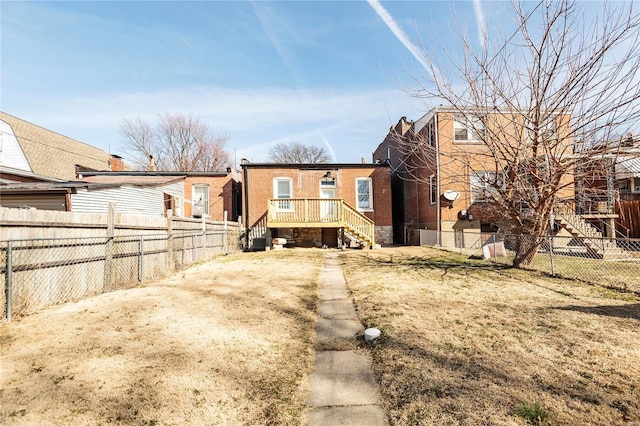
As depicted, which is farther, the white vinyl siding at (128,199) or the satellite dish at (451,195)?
the satellite dish at (451,195)

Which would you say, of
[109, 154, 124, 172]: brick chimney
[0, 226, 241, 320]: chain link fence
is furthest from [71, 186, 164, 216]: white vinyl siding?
[109, 154, 124, 172]: brick chimney

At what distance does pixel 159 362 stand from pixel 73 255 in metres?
3.67

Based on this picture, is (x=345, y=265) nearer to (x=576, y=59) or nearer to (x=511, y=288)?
(x=511, y=288)

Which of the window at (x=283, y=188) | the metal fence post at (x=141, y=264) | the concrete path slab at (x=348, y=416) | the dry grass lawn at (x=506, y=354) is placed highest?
the window at (x=283, y=188)

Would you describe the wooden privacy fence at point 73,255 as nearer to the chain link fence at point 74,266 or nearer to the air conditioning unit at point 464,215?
the chain link fence at point 74,266

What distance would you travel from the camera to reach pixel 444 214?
1566 cm

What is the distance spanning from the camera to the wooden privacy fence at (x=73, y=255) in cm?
445

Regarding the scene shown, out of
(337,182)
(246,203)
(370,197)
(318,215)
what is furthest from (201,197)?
(370,197)

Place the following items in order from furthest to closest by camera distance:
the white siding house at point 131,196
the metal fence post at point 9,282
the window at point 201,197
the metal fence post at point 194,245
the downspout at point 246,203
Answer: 1. the window at point 201,197
2. the downspout at point 246,203
3. the white siding house at point 131,196
4. the metal fence post at point 194,245
5. the metal fence post at point 9,282

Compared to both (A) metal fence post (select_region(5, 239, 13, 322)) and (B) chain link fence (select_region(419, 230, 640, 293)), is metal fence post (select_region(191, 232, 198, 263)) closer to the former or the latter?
(A) metal fence post (select_region(5, 239, 13, 322))

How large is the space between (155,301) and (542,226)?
933 centimetres

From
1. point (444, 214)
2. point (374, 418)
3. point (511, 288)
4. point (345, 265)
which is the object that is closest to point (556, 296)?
point (511, 288)

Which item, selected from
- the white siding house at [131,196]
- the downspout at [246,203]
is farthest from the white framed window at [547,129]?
the downspout at [246,203]

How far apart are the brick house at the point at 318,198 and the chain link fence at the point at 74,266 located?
8222 millimetres
